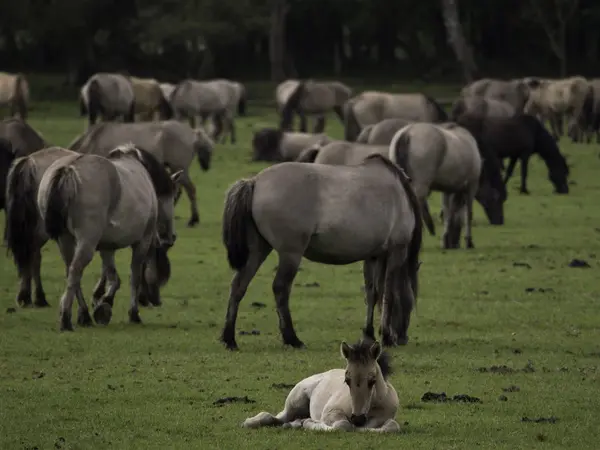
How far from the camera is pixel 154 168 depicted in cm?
1585

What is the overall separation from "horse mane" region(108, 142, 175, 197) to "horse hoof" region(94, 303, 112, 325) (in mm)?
1562

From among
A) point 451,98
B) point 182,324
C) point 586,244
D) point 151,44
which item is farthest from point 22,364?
point 151,44

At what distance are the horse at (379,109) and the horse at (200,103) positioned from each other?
6545 millimetres

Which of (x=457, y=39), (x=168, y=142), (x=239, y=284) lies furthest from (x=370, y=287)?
(x=457, y=39)

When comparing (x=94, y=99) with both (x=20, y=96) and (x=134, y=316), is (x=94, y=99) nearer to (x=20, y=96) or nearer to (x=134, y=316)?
(x=20, y=96)

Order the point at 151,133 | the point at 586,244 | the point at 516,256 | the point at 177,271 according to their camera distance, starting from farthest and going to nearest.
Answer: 1. the point at 151,133
2. the point at 586,244
3. the point at 516,256
4. the point at 177,271

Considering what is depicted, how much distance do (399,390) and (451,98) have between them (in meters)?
48.5

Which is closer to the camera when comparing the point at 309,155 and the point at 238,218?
the point at 238,218

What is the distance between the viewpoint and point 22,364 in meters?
12.4

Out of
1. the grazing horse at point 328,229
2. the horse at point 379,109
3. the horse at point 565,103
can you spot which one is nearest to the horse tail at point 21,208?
the grazing horse at point 328,229

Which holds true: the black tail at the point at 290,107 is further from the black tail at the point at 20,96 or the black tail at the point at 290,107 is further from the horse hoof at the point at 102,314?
the horse hoof at the point at 102,314

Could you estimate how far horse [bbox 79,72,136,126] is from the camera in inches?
1614

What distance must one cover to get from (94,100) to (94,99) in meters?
0.03

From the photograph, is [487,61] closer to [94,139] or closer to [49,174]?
[94,139]
